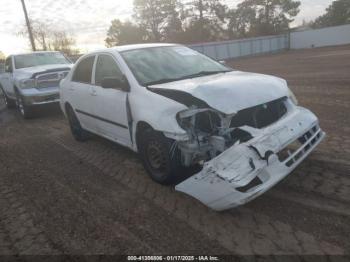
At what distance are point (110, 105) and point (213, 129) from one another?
73.1 inches

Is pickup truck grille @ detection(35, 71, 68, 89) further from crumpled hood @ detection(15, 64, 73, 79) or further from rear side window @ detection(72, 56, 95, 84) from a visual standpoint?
rear side window @ detection(72, 56, 95, 84)

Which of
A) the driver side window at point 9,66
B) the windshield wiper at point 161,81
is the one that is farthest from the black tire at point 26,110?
the windshield wiper at point 161,81

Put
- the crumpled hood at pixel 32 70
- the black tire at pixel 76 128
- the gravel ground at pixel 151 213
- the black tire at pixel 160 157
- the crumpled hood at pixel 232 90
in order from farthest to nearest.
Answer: the crumpled hood at pixel 32 70
the black tire at pixel 76 128
the black tire at pixel 160 157
the crumpled hood at pixel 232 90
the gravel ground at pixel 151 213

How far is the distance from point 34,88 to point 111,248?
8.00 metres

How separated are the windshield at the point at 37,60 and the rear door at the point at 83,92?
5.26 m

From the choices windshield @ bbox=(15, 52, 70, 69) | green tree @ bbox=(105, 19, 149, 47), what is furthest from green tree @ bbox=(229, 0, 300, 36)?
windshield @ bbox=(15, 52, 70, 69)

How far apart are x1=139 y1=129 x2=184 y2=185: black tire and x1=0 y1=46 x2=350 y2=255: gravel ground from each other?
180 mm

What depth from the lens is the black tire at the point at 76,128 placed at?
277 inches

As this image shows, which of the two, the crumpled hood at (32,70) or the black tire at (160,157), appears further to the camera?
the crumpled hood at (32,70)

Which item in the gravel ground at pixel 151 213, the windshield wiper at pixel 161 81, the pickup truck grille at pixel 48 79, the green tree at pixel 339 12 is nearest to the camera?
the gravel ground at pixel 151 213

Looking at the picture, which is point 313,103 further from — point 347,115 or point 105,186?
point 105,186

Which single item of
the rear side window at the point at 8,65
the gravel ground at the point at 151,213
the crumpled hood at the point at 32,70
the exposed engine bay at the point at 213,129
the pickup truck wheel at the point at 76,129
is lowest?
the gravel ground at the point at 151,213

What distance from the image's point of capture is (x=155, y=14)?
171ft

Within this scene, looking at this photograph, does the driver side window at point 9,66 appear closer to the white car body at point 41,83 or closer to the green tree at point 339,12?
the white car body at point 41,83
